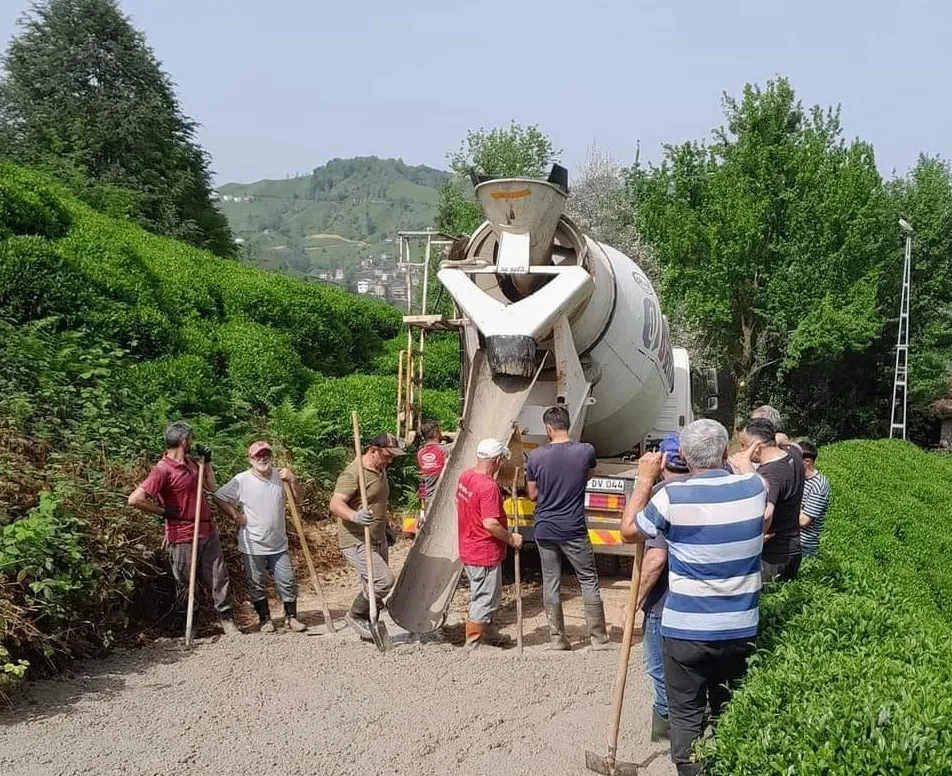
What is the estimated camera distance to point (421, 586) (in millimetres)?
6887

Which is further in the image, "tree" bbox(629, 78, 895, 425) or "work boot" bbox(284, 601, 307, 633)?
"tree" bbox(629, 78, 895, 425)

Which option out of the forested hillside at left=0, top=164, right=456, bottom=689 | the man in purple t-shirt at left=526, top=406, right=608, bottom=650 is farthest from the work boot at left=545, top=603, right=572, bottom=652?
the forested hillside at left=0, top=164, right=456, bottom=689

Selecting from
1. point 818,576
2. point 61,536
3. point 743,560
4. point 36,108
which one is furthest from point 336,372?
point 36,108

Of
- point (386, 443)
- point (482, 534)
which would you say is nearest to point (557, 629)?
point (482, 534)

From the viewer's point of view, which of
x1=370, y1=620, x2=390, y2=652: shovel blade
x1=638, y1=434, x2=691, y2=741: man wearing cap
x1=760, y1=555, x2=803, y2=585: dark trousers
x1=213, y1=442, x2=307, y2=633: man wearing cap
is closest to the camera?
x1=638, y1=434, x2=691, y2=741: man wearing cap

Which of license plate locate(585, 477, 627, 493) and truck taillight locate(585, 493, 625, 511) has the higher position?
license plate locate(585, 477, 627, 493)

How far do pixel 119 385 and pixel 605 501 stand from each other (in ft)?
18.7

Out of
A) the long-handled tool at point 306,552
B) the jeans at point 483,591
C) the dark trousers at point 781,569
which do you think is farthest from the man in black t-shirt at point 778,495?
the long-handled tool at point 306,552

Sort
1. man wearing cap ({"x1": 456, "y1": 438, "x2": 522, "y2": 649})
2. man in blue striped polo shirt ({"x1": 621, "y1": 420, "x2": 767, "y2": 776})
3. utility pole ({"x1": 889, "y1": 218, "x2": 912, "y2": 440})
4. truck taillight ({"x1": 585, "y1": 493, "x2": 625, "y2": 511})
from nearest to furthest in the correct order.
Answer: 1. man in blue striped polo shirt ({"x1": 621, "y1": 420, "x2": 767, "y2": 776})
2. man wearing cap ({"x1": 456, "y1": 438, "x2": 522, "y2": 649})
3. truck taillight ({"x1": 585, "y1": 493, "x2": 625, "y2": 511})
4. utility pole ({"x1": 889, "y1": 218, "x2": 912, "y2": 440})

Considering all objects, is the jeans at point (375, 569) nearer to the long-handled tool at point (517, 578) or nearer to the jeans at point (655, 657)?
the long-handled tool at point (517, 578)

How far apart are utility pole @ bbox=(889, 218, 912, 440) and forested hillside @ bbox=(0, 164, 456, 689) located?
53.7ft

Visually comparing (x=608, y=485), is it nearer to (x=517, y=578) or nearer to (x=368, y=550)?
(x=517, y=578)

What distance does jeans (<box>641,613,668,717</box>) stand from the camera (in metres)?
4.68

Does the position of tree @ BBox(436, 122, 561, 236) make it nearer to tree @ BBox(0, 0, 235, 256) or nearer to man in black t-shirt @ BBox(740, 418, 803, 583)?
tree @ BBox(0, 0, 235, 256)
